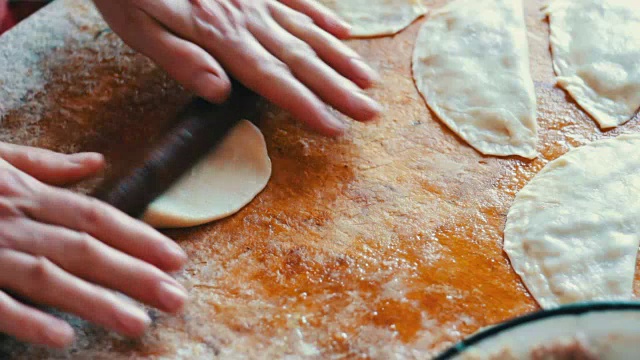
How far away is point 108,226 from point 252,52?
1.69 feet

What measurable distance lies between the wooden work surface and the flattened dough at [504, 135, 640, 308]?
0.12 feet

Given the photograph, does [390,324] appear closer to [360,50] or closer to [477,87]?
[477,87]

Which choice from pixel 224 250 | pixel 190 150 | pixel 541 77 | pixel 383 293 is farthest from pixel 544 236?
pixel 190 150

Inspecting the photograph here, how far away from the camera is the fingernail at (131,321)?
36.5 inches

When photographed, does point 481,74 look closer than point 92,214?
No

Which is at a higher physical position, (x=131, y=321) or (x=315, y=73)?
(x=315, y=73)

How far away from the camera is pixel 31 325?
0.92 m

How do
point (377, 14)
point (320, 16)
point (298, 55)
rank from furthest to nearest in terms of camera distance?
point (377, 14) < point (320, 16) < point (298, 55)

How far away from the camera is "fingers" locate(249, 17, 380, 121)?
131cm

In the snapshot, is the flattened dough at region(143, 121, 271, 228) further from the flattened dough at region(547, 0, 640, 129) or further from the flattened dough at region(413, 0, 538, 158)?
the flattened dough at region(547, 0, 640, 129)

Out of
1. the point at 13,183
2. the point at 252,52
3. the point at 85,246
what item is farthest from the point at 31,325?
the point at 252,52

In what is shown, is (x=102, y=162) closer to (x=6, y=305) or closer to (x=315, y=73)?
(x=6, y=305)

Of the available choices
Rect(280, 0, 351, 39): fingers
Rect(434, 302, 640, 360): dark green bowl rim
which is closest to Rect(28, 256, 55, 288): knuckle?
Rect(434, 302, 640, 360): dark green bowl rim

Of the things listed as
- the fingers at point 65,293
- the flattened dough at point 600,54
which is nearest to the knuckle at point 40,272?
the fingers at point 65,293
